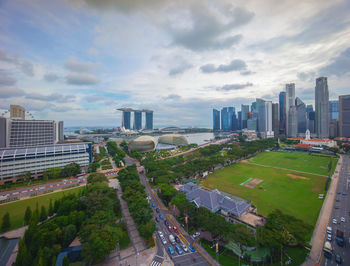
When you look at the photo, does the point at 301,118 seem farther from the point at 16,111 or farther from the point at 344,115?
the point at 16,111

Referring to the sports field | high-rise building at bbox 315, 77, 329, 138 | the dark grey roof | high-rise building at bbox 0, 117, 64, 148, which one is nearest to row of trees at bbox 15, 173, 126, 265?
the dark grey roof

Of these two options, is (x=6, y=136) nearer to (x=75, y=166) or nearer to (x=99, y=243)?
(x=75, y=166)

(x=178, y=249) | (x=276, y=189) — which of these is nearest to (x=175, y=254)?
(x=178, y=249)

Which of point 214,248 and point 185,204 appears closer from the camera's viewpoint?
point 214,248

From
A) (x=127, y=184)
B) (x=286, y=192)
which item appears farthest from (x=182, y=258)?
(x=286, y=192)

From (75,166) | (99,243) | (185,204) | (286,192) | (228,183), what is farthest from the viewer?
(75,166)

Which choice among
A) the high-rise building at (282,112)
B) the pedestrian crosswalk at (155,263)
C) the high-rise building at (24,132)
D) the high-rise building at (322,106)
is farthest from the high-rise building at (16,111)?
the high-rise building at (282,112)

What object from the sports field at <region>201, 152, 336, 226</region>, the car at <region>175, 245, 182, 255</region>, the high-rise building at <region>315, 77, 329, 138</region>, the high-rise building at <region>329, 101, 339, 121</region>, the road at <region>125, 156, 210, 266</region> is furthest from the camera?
the high-rise building at <region>329, 101, 339, 121</region>

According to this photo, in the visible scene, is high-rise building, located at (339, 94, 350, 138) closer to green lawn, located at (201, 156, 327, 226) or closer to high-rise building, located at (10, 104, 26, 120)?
green lawn, located at (201, 156, 327, 226)
